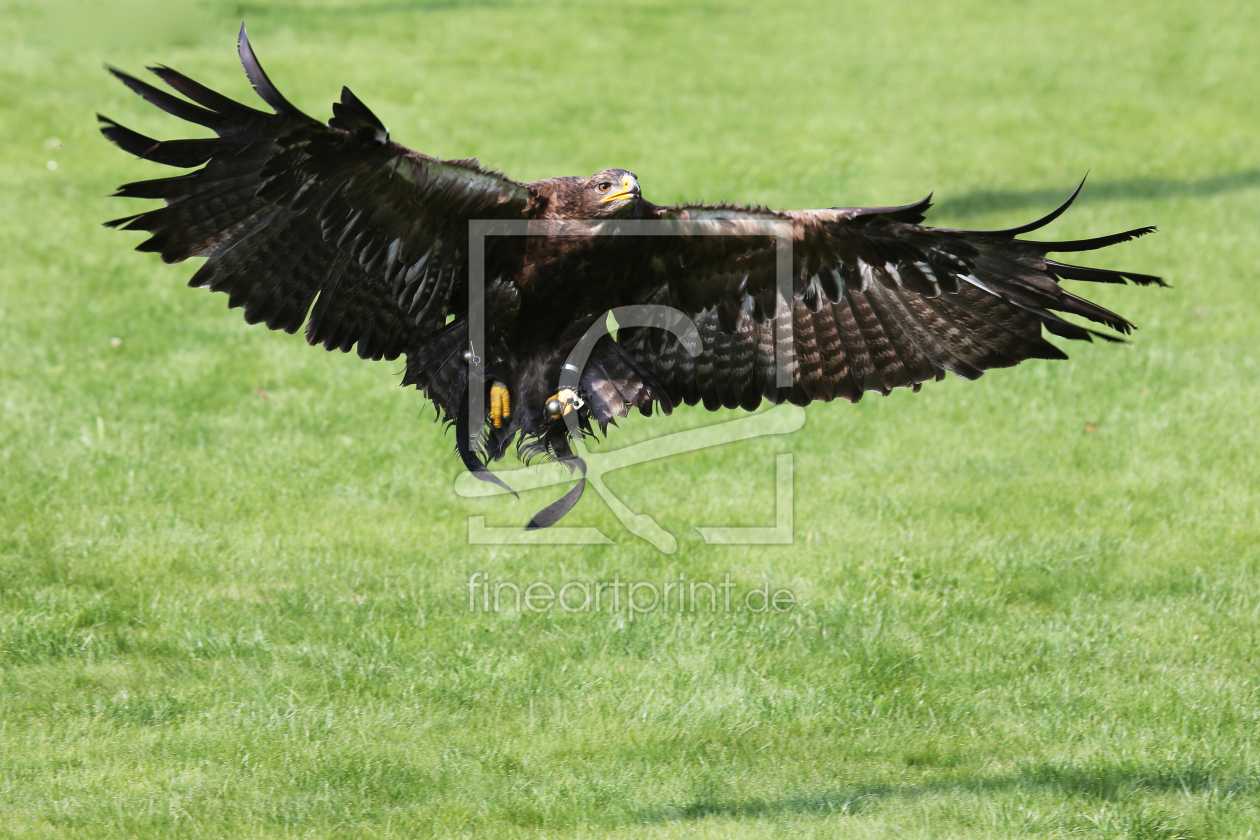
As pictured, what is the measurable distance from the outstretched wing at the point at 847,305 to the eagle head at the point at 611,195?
318mm

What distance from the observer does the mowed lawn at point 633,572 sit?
19.8 ft

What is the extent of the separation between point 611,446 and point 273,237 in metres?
5.04

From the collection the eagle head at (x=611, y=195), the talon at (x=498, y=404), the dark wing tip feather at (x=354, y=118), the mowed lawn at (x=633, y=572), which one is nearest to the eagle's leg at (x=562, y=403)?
the talon at (x=498, y=404)

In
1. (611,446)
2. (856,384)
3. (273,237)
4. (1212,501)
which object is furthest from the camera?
(611,446)

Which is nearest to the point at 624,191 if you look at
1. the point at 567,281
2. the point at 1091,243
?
the point at 567,281

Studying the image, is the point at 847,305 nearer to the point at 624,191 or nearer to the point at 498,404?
the point at 624,191

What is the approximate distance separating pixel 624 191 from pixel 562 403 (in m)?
0.93

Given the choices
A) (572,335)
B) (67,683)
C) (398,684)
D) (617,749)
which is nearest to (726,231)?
(572,335)

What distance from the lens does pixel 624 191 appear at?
530cm

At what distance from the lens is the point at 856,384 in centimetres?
611

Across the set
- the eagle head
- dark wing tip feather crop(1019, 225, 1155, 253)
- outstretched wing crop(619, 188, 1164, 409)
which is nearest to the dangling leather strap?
outstretched wing crop(619, 188, 1164, 409)

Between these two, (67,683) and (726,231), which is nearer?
(726,231)

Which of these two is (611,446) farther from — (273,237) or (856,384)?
(273,237)

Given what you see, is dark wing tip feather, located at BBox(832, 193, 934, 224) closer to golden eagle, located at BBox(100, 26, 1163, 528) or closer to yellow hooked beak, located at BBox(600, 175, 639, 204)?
golden eagle, located at BBox(100, 26, 1163, 528)
